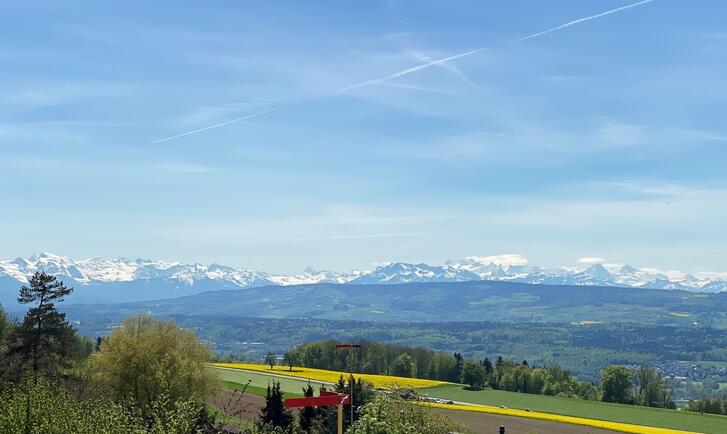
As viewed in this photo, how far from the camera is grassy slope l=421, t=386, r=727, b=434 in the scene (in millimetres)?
104000

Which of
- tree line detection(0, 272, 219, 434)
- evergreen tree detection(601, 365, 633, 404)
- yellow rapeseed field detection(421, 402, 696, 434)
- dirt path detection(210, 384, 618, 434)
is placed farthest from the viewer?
evergreen tree detection(601, 365, 633, 404)

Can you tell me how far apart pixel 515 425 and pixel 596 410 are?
31964 millimetres

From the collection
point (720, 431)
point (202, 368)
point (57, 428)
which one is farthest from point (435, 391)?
point (57, 428)

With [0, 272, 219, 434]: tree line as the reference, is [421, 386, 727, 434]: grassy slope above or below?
below

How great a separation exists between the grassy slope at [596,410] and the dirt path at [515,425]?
14.2m

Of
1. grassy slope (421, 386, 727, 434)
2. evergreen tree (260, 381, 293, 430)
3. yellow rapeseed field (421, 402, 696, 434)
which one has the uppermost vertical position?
evergreen tree (260, 381, 293, 430)

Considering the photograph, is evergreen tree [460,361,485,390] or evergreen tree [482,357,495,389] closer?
evergreen tree [460,361,485,390]

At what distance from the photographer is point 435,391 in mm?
146250

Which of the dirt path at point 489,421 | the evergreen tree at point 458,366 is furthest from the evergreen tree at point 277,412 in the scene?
the evergreen tree at point 458,366

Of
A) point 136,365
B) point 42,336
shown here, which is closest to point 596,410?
point 136,365

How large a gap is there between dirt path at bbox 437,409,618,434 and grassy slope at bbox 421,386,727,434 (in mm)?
14171

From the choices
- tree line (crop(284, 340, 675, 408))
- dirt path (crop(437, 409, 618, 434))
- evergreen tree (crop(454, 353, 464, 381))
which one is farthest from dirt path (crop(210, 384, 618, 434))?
evergreen tree (crop(454, 353, 464, 381))

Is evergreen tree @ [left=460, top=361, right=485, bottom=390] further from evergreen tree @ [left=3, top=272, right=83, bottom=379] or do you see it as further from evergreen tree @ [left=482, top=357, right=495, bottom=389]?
evergreen tree @ [left=3, top=272, right=83, bottom=379]

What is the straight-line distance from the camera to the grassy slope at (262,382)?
125m
